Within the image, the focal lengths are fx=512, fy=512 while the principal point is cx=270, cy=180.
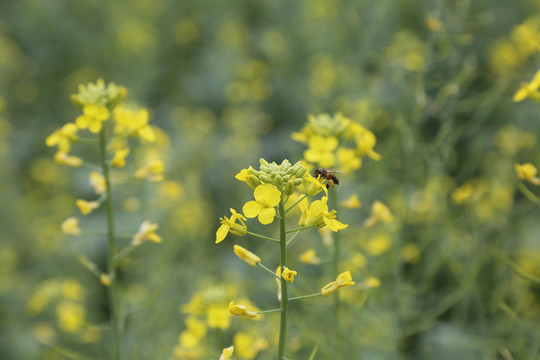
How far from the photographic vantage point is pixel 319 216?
1354mm

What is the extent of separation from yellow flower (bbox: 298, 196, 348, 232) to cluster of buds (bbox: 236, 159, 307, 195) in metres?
0.07

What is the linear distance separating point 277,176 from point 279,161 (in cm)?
358

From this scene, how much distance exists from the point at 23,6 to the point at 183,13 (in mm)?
2129

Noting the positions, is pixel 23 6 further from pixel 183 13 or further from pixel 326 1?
pixel 326 1

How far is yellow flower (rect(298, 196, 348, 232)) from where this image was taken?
4.31ft

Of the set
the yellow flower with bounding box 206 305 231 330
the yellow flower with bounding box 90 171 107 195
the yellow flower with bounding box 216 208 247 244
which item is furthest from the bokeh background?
the yellow flower with bounding box 216 208 247 244

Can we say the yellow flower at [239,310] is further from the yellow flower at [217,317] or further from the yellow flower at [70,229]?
the yellow flower at [70,229]

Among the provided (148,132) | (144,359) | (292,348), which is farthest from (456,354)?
(148,132)

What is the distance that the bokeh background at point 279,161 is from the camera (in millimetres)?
2734

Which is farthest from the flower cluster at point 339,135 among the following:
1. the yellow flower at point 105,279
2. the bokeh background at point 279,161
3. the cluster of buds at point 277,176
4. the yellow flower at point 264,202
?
the yellow flower at point 105,279

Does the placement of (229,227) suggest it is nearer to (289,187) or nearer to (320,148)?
A: (289,187)

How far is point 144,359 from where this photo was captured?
10.0 feet

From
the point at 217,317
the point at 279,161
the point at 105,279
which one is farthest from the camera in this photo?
the point at 279,161

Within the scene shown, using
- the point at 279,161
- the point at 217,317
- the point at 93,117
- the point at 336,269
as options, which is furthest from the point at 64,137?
the point at 279,161
